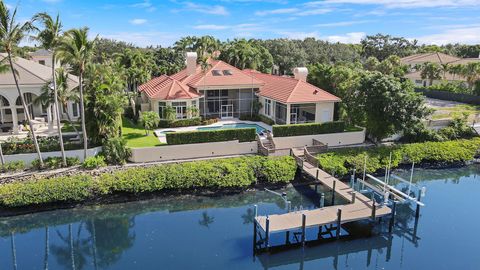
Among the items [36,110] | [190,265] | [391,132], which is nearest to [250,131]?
[391,132]

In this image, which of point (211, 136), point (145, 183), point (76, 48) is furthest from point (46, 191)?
point (211, 136)

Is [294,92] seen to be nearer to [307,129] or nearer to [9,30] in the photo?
[307,129]

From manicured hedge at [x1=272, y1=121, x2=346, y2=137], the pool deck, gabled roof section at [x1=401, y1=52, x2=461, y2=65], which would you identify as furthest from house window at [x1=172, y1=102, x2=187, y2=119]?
gabled roof section at [x1=401, y1=52, x2=461, y2=65]

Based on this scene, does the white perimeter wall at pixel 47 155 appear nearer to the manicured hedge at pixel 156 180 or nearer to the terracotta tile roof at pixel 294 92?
the manicured hedge at pixel 156 180

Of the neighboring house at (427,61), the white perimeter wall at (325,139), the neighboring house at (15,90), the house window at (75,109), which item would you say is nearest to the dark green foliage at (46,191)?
the neighboring house at (15,90)

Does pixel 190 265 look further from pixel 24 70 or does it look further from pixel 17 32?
pixel 24 70

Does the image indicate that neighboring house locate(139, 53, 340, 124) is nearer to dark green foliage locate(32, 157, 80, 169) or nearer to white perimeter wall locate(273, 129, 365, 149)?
white perimeter wall locate(273, 129, 365, 149)
